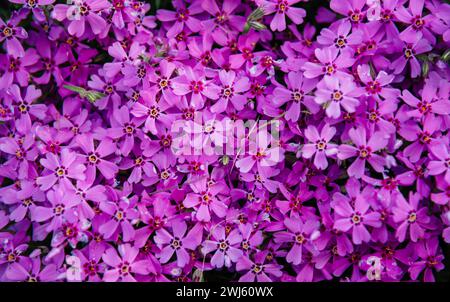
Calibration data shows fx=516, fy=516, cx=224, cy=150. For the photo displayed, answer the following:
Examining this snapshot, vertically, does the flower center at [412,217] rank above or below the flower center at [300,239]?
above

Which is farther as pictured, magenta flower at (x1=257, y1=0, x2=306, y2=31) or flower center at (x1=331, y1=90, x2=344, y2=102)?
magenta flower at (x1=257, y1=0, x2=306, y2=31)

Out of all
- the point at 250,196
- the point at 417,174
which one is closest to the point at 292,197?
the point at 250,196

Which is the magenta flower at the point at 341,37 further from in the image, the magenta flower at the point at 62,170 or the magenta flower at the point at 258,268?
the magenta flower at the point at 62,170

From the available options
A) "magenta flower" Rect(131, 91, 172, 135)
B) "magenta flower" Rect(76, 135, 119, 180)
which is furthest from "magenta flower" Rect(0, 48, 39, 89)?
"magenta flower" Rect(131, 91, 172, 135)

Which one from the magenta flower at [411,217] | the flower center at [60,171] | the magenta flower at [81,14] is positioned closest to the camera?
the magenta flower at [411,217]

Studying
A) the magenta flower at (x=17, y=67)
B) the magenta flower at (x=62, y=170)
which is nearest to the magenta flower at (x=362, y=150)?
the magenta flower at (x=62, y=170)

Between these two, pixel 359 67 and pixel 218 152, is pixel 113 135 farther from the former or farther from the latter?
pixel 359 67

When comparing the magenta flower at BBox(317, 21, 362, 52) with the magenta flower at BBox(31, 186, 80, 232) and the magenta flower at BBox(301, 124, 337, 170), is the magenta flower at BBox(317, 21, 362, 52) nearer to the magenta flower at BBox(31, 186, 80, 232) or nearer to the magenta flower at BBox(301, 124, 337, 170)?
the magenta flower at BBox(301, 124, 337, 170)

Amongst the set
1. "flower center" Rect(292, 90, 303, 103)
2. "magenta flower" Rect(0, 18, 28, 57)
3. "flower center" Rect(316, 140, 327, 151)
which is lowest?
"flower center" Rect(316, 140, 327, 151)
